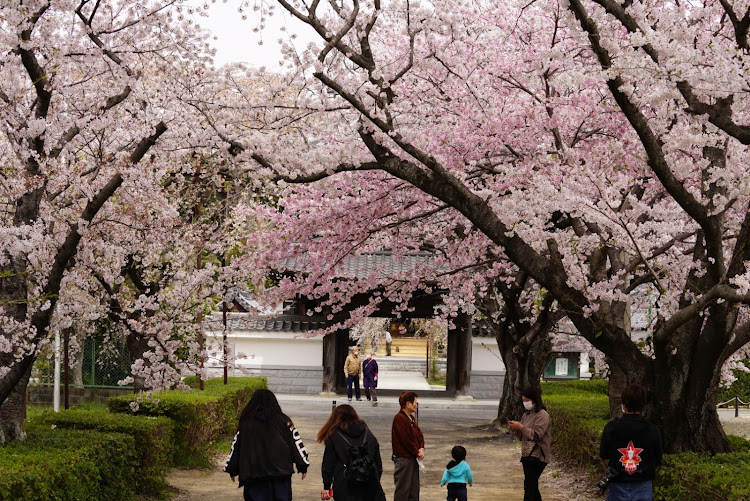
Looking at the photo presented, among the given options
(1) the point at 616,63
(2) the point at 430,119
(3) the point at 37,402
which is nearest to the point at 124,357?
(3) the point at 37,402

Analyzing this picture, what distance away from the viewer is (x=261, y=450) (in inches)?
270

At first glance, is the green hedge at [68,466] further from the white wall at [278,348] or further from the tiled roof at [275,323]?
the tiled roof at [275,323]

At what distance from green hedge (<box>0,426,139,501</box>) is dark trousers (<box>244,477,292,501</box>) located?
61.3 inches

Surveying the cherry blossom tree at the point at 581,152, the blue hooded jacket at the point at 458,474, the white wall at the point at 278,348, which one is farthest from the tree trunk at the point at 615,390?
the white wall at the point at 278,348

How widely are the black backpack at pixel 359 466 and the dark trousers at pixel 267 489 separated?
0.54m

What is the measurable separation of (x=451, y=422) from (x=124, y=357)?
9.39m

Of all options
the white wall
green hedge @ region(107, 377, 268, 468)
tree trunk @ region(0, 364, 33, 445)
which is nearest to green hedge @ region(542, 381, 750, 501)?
green hedge @ region(107, 377, 268, 468)

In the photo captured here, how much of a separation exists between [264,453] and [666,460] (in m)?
3.84

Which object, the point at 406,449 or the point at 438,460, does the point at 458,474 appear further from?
the point at 438,460

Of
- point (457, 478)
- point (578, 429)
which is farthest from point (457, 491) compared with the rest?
point (578, 429)

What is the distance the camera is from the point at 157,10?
8594mm

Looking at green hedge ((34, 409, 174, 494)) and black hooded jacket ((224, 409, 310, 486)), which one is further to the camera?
green hedge ((34, 409, 174, 494))

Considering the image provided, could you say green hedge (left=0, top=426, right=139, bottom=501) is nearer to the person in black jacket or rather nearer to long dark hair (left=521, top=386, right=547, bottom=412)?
long dark hair (left=521, top=386, right=547, bottom=412)

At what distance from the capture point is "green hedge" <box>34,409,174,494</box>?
984cm
